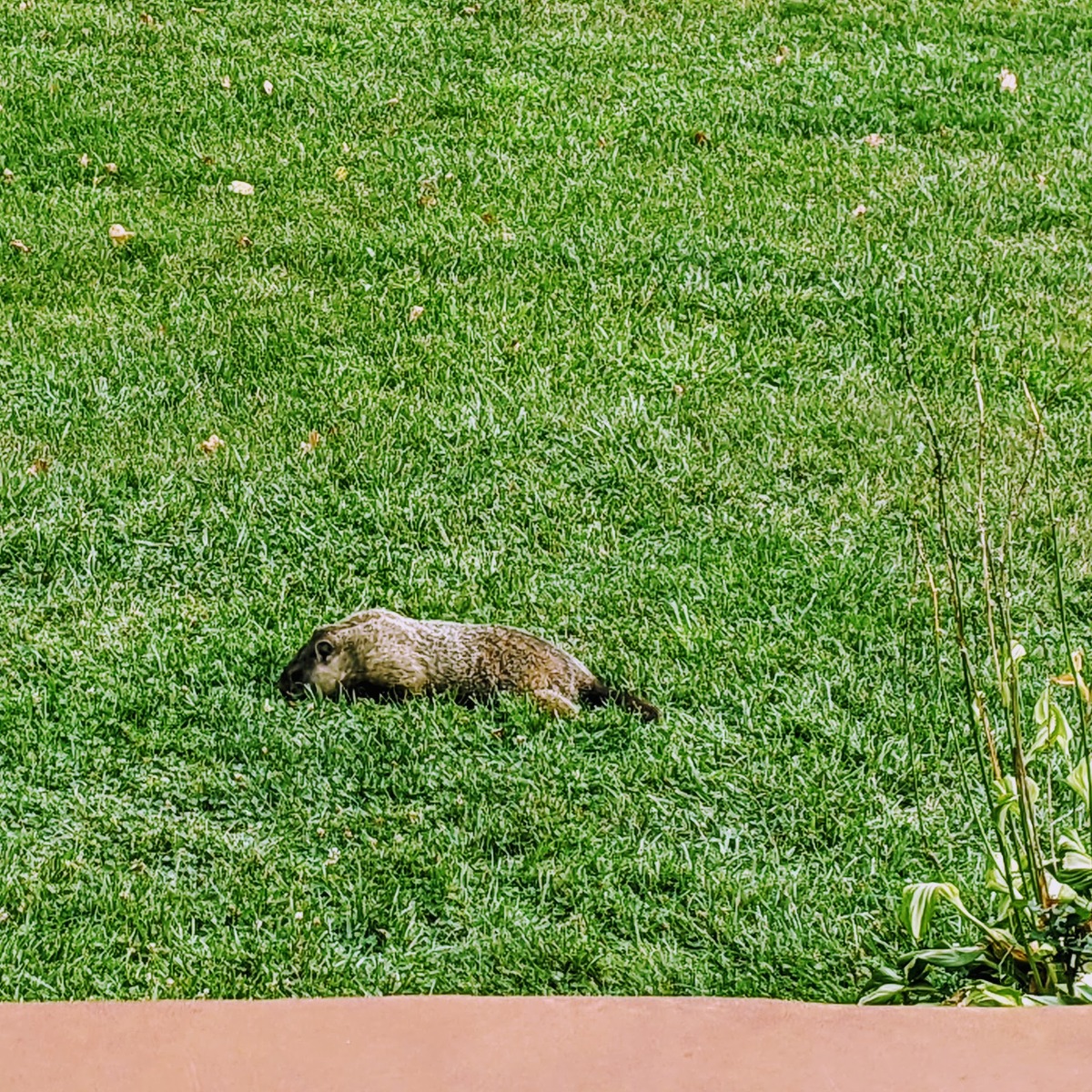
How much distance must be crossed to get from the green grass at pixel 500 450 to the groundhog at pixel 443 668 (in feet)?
0.27

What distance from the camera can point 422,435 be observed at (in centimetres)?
502

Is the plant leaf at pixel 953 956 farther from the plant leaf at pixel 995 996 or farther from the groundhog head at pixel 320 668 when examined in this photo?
the groundhog head at pixel 320 668

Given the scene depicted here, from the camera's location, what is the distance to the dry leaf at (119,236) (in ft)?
20.2

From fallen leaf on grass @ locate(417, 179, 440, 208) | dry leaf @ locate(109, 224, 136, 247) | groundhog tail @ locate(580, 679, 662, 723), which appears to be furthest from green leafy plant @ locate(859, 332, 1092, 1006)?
dry leaf @ locate(109, 224, 136, 247)

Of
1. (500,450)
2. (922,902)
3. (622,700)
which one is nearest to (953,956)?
(922,902)

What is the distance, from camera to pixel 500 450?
4.97 m

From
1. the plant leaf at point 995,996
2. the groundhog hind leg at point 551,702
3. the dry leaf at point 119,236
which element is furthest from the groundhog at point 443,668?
the dry leaf at point 119,236

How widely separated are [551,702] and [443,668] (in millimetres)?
310

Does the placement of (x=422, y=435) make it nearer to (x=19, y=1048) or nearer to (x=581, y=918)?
(x=581, y=918)

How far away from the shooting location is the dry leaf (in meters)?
6.17

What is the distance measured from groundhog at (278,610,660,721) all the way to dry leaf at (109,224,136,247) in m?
2.95

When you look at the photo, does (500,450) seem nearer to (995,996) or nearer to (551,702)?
(551,702)

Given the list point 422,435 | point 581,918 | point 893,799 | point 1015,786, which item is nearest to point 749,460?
point 422,435

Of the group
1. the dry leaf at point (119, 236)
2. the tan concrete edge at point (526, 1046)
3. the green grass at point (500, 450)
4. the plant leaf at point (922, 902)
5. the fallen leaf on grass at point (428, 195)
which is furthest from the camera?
the fallen leaf on grass at point (428, 195)
